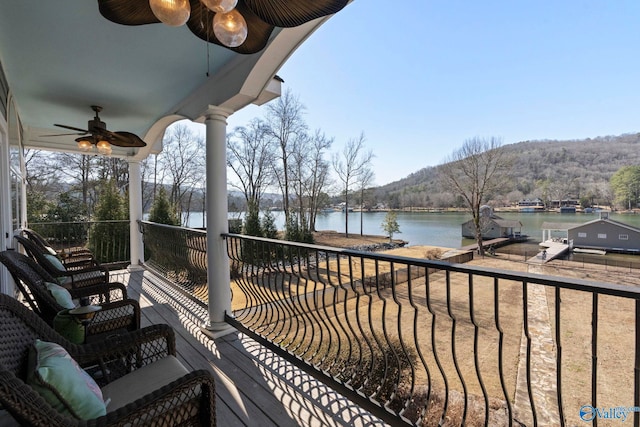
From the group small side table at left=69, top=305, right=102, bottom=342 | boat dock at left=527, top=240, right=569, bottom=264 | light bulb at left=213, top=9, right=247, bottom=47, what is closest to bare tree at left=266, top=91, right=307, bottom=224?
small side table at left=69, top=305, right=102, bottom=342

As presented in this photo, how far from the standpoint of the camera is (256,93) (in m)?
2.57

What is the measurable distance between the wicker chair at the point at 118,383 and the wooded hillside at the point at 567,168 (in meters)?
26.3

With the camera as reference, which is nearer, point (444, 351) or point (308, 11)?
point (308, 11)

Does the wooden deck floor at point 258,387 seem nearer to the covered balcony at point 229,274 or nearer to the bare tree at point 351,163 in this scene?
the covered balcony at point 229,274

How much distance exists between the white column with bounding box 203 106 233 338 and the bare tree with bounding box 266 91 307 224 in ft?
49.7

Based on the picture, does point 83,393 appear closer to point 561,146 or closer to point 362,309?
point 362,309

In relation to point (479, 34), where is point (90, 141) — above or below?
below

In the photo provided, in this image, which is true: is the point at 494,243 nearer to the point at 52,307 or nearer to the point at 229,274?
the point at 229,274

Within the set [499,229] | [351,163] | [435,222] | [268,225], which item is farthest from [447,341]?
[499,229]

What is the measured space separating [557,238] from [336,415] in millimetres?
34927

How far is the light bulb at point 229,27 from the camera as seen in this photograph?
122 cm

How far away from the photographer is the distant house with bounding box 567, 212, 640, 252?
73.6ft

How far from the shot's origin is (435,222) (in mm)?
31391

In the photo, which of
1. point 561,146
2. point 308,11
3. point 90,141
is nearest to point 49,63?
point 90,141
